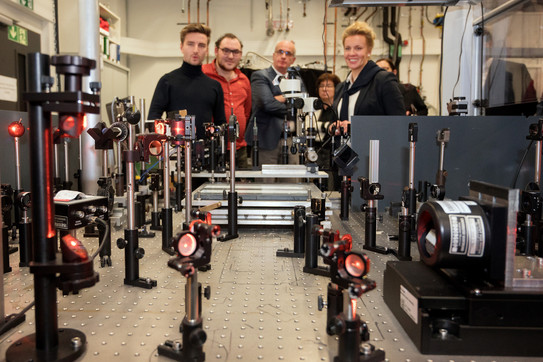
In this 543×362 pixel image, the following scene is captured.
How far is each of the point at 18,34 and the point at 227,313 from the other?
129 inches

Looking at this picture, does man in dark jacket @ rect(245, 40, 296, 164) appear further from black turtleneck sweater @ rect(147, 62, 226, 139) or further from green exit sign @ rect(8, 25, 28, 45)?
green exit sign @ rect(8, 25, 28, 45)

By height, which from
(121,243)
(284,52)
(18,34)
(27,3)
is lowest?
(121,243)

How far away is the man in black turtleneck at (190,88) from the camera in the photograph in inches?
109

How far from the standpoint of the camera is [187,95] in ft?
9.14

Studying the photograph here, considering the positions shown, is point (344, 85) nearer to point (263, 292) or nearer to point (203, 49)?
point (203, 49)

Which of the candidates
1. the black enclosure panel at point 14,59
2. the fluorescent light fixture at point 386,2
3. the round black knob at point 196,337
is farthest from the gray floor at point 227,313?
the black enclosure panel at point 14,59

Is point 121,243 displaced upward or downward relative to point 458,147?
downward

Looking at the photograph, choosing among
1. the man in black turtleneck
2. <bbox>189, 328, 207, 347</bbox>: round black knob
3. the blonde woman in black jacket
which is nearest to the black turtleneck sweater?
the man in black turtleneck

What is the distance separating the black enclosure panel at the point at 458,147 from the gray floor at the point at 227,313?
1057mm

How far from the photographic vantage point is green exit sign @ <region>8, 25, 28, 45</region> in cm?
332

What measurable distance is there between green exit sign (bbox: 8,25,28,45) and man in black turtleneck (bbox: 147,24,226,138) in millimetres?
1465

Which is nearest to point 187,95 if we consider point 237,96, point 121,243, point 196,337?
point 237,96

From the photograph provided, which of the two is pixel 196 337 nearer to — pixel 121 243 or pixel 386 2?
pixel 121 243

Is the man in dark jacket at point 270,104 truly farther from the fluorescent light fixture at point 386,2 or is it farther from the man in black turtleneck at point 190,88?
the fluorescent light fixture at point 386,2
